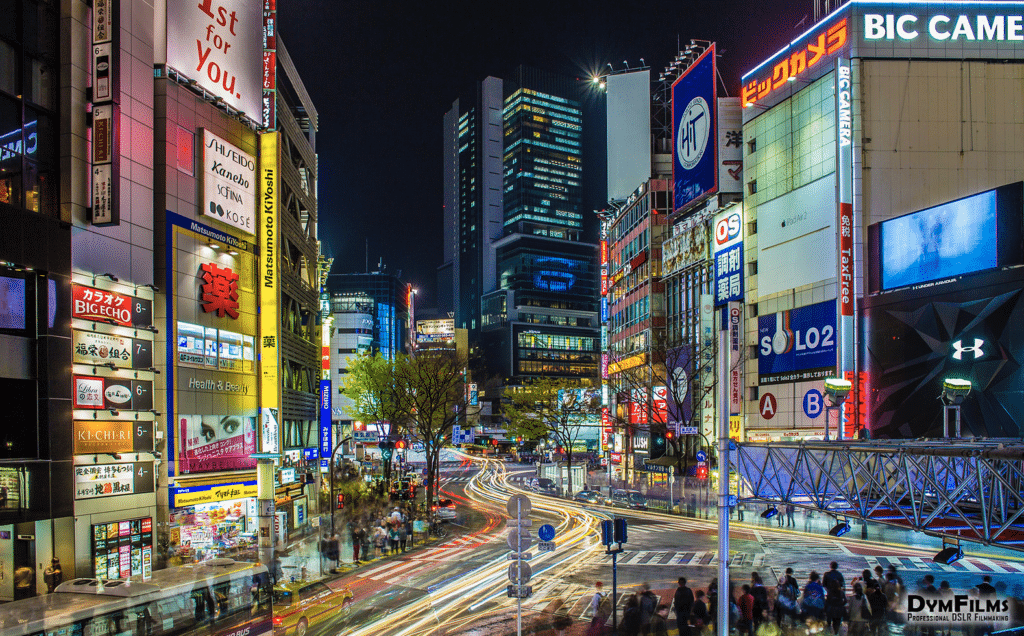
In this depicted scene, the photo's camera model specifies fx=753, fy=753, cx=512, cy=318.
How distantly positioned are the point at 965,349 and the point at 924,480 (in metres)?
27.4

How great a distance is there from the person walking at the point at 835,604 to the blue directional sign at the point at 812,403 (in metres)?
29.2

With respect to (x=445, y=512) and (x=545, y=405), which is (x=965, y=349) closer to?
(x=445, y=512)

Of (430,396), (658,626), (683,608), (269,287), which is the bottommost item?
(658,626)

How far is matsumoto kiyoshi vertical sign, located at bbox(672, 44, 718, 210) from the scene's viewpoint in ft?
190

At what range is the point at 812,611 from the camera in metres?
19.4

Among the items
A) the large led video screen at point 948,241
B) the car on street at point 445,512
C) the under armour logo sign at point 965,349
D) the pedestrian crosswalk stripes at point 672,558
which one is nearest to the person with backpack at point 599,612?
the pedestrian crosswalk stripes at point 672,558

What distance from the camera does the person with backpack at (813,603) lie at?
1933 cm

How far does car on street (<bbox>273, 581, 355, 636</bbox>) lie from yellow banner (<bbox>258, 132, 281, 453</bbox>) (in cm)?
2196

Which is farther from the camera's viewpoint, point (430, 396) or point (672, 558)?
point (430, 396)

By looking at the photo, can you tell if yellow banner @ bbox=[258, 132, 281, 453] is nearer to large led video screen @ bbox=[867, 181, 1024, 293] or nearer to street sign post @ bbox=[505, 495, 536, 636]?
street sign post @ bbox=[505, 495, 536, 636]

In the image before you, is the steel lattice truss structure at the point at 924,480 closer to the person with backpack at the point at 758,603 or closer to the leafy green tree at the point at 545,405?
the person with backpack at the point at 758,603

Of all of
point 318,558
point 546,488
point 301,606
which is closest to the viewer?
point 301,606

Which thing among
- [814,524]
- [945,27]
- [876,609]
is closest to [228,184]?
[876,609]

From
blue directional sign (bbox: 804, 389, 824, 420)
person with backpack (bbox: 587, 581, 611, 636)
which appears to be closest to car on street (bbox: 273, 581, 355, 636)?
person with backpack (bbox: 587, 581, 611, 636)
